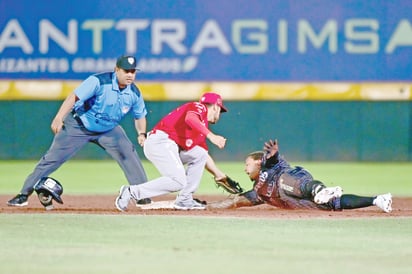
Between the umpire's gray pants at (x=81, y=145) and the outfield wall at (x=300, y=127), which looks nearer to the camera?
the umpire's gray pants at (x=81, y=145)

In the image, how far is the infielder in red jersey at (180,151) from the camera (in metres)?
11.3

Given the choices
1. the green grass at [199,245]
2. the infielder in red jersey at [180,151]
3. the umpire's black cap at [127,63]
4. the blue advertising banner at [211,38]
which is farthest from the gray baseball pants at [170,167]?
the blue advertising banner at [211,38]

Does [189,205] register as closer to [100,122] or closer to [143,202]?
[143,202]

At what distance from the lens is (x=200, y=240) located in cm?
938

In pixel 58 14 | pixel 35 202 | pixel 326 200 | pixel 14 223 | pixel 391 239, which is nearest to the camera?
pixel 391 239

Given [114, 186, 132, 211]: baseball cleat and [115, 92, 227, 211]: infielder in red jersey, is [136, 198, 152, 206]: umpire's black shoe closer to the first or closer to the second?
[115, 92, 227, 211]: infielder in red jersey

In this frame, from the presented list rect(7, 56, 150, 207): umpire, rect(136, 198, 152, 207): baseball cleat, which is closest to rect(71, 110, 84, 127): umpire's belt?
rect(7, 56, 150, 207): umpire

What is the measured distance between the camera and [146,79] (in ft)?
62.5

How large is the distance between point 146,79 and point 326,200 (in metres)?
8.09

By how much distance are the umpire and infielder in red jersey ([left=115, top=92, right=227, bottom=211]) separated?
449mm

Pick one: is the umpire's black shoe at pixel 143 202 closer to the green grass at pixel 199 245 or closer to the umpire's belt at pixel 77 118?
the umpire's belt at pixel 77 118

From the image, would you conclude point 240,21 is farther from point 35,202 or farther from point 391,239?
point 391,239

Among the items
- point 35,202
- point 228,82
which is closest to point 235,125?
point 228,82

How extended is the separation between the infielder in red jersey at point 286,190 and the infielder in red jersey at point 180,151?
44 centimetres
